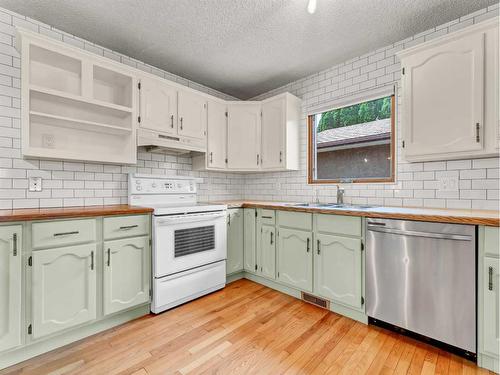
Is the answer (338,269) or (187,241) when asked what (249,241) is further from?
(338,269)

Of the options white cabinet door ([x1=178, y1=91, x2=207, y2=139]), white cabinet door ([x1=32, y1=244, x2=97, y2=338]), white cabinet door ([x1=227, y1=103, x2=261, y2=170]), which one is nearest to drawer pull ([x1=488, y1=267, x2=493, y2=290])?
white cabinet door ([x1=227, y1=103, x2=261, y2=170])

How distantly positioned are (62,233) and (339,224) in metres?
2.12

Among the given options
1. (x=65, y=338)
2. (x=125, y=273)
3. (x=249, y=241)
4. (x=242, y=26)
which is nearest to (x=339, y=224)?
(x=249, y=241)

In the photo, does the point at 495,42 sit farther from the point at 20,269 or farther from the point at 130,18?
the point at 20,269

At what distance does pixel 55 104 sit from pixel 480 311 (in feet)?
11.6

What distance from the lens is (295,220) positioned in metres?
2.46

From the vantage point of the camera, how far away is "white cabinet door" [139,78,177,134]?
8.23 ft

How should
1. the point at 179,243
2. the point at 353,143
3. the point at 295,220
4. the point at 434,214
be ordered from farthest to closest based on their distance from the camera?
the point at 353,143
the point at 295,220
the point at 179,243
the point at 434,214

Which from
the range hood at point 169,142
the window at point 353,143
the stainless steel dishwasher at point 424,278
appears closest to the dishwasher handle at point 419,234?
the stainless steel dishwasher at point 424,278

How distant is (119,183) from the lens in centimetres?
262

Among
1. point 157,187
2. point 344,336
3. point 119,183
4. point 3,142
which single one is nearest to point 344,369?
point 344,336

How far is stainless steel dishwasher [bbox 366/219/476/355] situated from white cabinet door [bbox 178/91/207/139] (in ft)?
6.86

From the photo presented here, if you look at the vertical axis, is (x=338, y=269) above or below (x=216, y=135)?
below

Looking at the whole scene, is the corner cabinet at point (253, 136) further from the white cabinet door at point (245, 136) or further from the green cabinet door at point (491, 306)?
the green cabinet door at point (491, 306)
